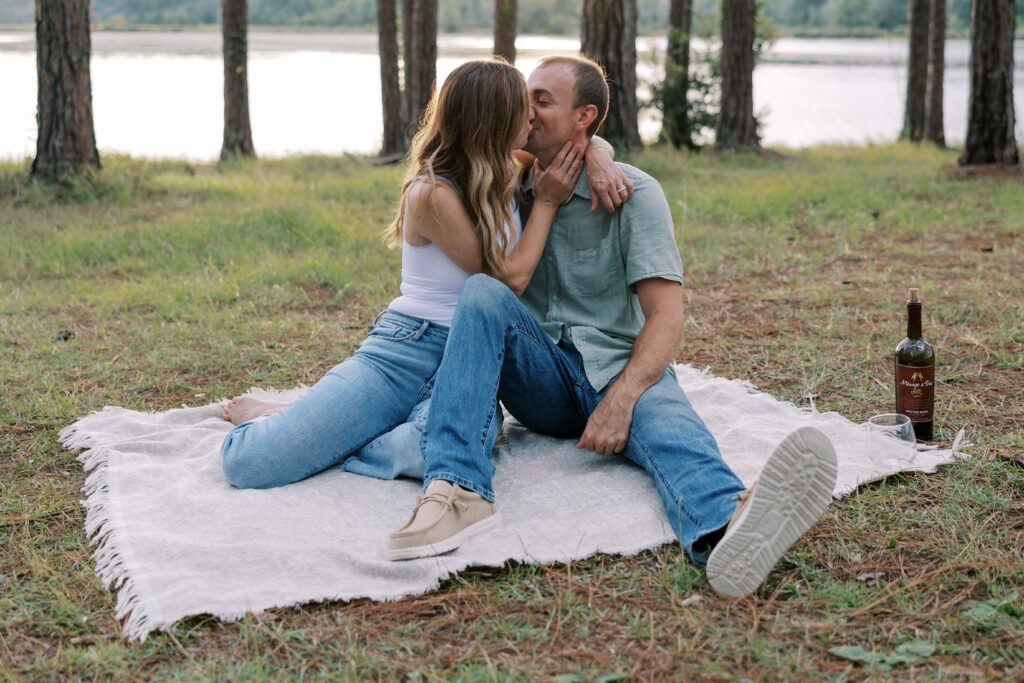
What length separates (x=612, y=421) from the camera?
3.26m

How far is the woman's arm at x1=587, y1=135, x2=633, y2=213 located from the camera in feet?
11.2

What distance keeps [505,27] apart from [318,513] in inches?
447

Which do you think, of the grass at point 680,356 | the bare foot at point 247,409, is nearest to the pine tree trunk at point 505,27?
the grass at point 680,356

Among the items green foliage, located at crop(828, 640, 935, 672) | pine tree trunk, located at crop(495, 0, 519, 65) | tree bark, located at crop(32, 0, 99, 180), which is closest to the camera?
green foliage, located at crop(828, 640, 935, 672)

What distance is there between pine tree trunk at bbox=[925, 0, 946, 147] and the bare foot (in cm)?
1198

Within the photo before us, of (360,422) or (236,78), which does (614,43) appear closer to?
(236,78)

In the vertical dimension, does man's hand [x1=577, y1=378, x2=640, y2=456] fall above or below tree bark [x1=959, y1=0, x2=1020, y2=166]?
below

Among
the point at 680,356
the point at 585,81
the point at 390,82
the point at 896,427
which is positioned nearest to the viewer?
the point at 585,81

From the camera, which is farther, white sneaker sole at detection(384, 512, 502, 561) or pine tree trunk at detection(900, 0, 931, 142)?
pine tree trunk at detection(900, 0, 931, 142)

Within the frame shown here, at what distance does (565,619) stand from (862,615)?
0.73 meters

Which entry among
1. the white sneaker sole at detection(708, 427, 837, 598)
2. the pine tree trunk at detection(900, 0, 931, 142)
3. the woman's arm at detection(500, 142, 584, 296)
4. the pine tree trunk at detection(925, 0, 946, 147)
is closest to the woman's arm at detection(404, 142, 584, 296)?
the woman's arm at detection(500, 142, 584, 296)

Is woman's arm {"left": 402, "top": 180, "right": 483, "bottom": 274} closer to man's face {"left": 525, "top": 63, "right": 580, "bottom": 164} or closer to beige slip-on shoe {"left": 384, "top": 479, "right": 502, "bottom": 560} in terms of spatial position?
man's face {"left": 525, "top": 63, "right": 580, "bottom": 164}

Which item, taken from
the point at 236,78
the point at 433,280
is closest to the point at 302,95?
the point at 236,78

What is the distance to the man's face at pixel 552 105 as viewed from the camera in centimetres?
345
